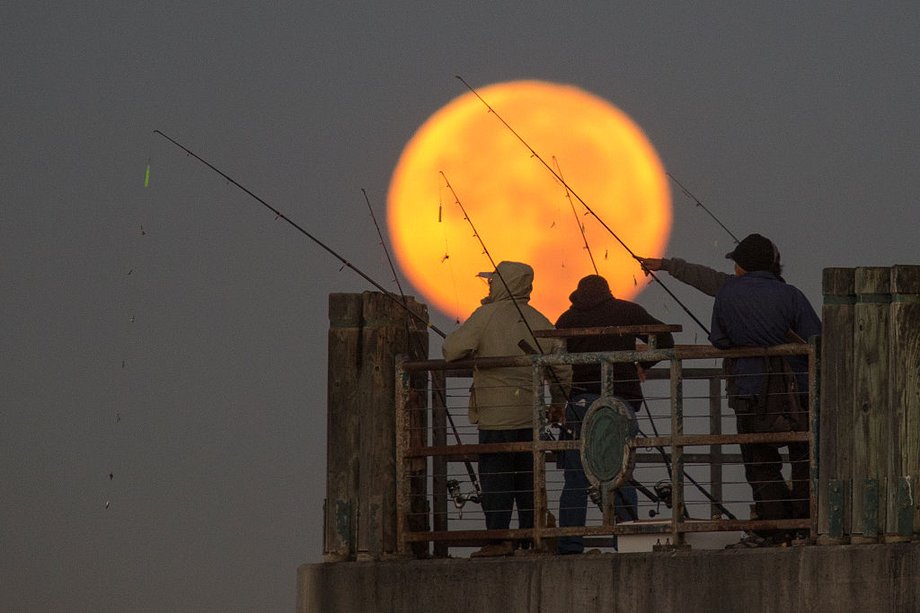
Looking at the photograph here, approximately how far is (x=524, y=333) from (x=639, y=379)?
0.90 meters

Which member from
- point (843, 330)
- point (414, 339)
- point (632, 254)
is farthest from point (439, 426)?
point (843, 330)

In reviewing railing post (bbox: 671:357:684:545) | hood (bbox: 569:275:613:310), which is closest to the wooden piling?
hood (bbox: 569:275:613:310)

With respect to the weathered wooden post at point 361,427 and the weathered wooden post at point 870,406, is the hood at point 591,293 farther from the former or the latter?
the weathered wooden post at point 870,406

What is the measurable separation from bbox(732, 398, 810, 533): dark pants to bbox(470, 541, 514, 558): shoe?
5.91 ft

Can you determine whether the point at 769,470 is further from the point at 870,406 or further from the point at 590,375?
the point at 590,375

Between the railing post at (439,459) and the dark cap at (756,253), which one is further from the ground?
the dark cap at (756,253)

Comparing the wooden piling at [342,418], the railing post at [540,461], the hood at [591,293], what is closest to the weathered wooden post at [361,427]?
the wooden piling at [342,418]

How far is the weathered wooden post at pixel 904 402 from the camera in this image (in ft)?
48.7

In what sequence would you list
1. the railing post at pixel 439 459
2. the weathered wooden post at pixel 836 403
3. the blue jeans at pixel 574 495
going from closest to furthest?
the weathered wooden post at pixel 836 403 < the blue jeans at pixel 574 495 < the railing post at pixel 439 459

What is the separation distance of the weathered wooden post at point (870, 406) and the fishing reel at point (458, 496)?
10.2 feet

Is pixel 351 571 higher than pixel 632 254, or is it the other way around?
pixel 632 254

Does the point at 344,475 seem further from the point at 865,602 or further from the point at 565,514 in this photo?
the point at 865,602

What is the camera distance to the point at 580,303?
699 inches

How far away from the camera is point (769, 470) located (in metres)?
15.9
